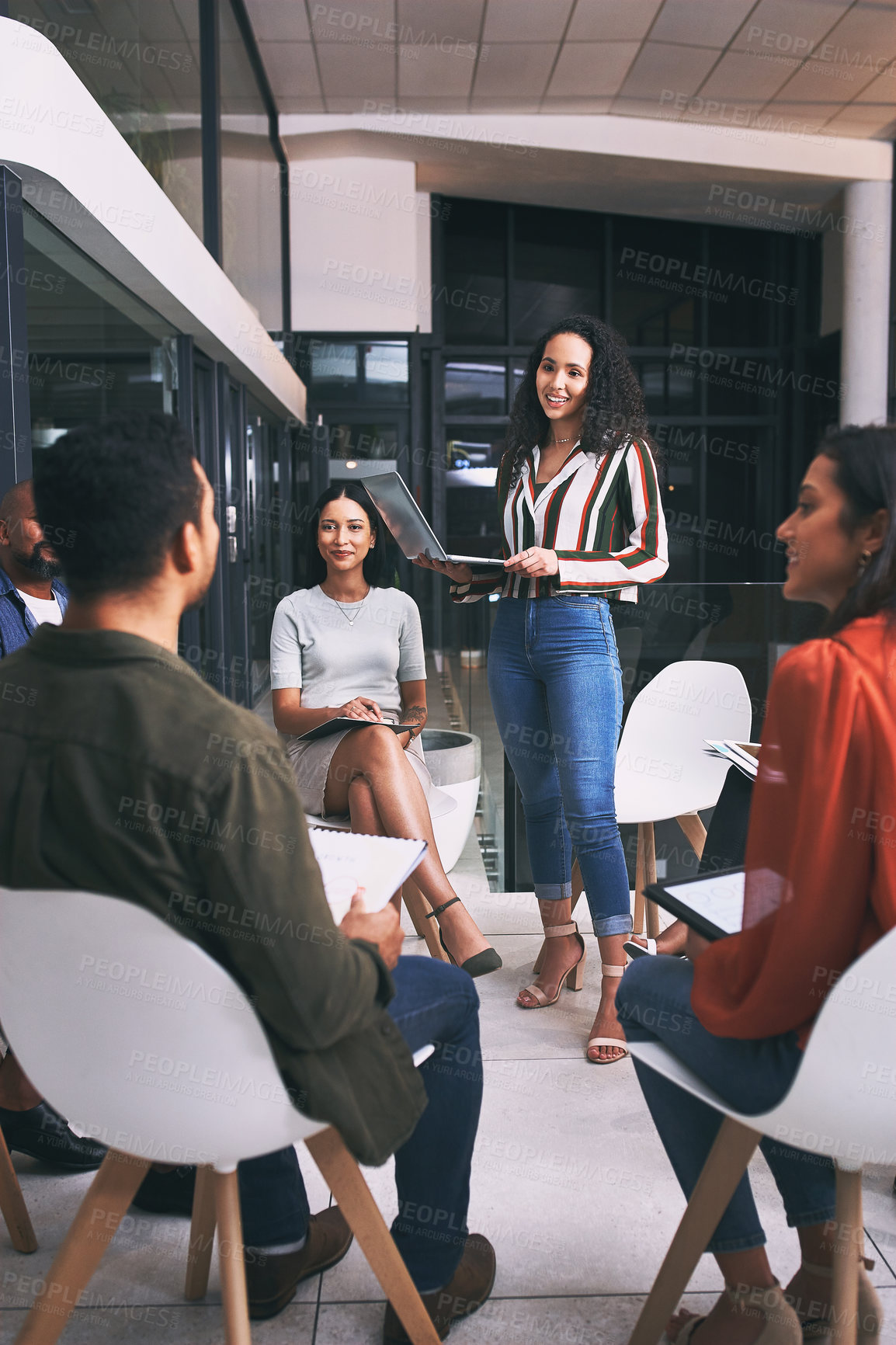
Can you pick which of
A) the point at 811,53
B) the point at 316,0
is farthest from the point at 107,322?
the point at 811,53

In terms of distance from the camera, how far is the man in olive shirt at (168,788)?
98cm

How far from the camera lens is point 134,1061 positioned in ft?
3.37

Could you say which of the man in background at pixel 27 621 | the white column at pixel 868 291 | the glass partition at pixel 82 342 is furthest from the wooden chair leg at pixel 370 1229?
the white column at pixel 868 291

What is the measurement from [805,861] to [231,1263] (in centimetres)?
82

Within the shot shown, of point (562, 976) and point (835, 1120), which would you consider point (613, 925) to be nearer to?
point (562, 976)

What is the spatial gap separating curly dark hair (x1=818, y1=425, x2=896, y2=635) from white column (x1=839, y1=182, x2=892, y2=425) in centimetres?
762

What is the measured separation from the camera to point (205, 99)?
532cm

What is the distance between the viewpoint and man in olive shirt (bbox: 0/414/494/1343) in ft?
3.23

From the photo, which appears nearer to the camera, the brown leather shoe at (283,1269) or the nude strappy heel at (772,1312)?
the nude strappy heel at (772,1312)

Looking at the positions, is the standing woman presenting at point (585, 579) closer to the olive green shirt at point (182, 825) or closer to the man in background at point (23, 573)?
the man in background at point (23, 573)

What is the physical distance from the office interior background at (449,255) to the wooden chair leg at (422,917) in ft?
3.21

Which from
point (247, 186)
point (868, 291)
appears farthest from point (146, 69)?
point (868, 291)

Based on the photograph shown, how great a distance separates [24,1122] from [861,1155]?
142 cm

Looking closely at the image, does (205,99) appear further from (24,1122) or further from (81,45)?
(24,1122)
